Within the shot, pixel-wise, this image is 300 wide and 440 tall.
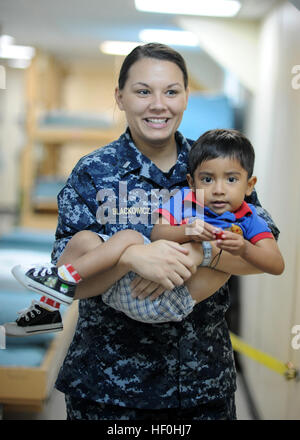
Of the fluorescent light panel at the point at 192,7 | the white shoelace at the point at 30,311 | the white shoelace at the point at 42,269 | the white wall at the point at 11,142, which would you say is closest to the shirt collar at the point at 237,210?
the white shoelace at the point at 42,269

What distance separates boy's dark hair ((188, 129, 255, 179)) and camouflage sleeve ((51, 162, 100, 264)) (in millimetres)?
234

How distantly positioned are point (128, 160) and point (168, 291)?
319 millimetres

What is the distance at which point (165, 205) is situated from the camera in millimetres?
1033

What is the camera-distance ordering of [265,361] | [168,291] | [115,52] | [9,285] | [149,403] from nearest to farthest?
[168,291] < [149,403] < [115,52] < [265,361] < [9,285]

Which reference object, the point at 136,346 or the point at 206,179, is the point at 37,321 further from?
the point at 206,179

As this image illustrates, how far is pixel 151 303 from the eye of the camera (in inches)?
37.0

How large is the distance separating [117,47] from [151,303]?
0.85 meters

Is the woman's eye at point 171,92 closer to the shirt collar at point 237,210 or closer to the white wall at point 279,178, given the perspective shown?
the shirt collar at point 237,210

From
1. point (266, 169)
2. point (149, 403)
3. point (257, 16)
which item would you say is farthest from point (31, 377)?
point (257, 16)

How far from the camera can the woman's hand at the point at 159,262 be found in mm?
894

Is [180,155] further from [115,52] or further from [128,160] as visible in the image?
[115,52]

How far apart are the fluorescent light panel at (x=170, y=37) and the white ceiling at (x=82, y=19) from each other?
0.02m

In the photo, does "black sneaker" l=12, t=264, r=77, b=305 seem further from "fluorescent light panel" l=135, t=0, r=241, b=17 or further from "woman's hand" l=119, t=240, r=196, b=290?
"fluorescent light panel" l=135, t=0, r=241, b=17

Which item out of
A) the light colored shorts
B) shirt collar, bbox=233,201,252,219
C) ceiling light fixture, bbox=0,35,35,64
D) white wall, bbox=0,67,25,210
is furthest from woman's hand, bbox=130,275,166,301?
white wall, bbox=0,67,25,210
